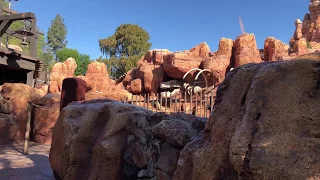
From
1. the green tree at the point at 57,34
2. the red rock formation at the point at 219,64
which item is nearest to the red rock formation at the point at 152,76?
the red rock formation at the point at 219,64

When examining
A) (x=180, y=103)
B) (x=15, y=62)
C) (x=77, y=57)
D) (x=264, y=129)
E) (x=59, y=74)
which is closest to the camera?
(x=264, y=129)

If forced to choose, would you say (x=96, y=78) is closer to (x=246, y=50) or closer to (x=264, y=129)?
(x=246, y=50)

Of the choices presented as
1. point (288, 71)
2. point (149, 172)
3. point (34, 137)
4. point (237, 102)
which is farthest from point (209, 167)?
point (34, 137)

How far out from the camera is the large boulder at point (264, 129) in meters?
1.44

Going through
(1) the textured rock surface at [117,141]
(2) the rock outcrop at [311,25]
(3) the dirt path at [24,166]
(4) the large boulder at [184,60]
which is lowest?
(3) the dirt path at [24,166]

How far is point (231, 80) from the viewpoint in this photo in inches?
85.9

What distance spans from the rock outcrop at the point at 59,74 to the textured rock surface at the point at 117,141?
20.3m

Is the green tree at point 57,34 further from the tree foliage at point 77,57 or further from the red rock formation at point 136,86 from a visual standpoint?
the red rock formation at point 136,86

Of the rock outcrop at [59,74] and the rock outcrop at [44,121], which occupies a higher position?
the rock outcrop at [59,74]

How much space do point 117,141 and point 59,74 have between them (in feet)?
74.0

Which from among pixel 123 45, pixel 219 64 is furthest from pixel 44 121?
pixel 123 45

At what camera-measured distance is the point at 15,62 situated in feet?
29.4

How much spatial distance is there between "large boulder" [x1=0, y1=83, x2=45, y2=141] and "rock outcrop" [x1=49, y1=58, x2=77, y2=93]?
46.4ft

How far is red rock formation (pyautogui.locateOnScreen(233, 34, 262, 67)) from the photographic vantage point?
1927 centimetres
